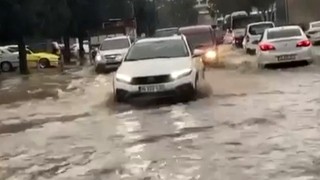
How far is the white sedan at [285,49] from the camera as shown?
23.8 metres

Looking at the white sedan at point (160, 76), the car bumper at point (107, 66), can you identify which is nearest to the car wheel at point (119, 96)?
the white sedan at point (160, 76)

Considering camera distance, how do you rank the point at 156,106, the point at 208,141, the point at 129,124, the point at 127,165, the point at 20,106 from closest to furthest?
the point at 127,165, the point at 208,141, the point at 129,124, the point at 156,106, the point at 20,106

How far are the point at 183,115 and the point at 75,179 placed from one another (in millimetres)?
5530

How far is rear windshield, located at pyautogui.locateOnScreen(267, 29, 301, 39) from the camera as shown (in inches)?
974

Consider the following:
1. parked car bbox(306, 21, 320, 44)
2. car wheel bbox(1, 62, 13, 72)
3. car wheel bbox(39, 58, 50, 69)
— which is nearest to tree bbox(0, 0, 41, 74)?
car wheel bbox(39, 58, 50, 69)

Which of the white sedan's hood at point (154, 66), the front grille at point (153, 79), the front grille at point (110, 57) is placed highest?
the white sedan's hood at point (154, 66)

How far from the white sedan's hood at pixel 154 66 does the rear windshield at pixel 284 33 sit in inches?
338

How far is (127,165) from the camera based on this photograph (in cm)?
938

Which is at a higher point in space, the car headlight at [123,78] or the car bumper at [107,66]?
the car headlight at [123,78]

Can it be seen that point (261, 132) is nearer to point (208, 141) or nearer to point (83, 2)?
point (208, 141)

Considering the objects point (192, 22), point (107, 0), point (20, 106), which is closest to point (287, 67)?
point (20, 106)

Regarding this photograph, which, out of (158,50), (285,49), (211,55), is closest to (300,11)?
(211,55)

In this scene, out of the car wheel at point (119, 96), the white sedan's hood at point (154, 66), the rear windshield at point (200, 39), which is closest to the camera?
the white sedan's hood at point (154, 66)

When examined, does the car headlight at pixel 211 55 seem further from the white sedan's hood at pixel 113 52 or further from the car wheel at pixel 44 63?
the car wheel at pixel 44 63
